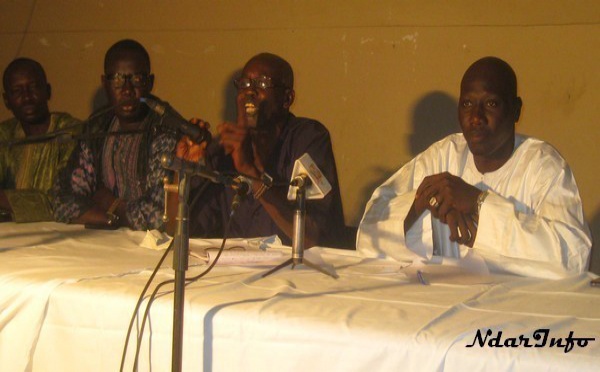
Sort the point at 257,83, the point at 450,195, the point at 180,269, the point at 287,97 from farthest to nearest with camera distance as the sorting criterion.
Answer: the point at 287,97
the point at 257,83
the point at 450,195
the point at 180,269

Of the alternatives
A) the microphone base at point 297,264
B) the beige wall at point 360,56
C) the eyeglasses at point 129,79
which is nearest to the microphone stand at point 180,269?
the microphone base at point 297,264

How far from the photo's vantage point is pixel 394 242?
2.68 metres

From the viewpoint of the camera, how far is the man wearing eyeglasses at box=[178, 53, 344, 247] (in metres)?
3.07

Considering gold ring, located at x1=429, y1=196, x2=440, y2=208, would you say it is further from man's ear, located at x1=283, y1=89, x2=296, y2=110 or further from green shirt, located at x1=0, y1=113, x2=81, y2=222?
green shirt, located at x1=0, y1=113, x2=81, y2=222

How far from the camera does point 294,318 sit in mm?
1712

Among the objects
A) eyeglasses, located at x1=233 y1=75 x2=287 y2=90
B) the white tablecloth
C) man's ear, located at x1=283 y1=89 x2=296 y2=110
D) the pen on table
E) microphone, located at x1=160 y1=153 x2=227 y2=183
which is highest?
eyeglasses, located at x1=233 y1=75 x2=287 y2=90

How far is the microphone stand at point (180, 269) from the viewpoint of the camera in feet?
5.54

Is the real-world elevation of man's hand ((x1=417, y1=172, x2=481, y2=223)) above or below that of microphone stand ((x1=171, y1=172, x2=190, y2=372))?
above

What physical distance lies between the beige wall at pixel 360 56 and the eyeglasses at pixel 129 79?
116 centimetres

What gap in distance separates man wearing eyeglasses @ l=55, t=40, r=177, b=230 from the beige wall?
112 centimetres

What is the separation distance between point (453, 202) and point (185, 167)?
1.09 metres

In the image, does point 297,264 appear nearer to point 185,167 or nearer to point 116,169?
point 185,167

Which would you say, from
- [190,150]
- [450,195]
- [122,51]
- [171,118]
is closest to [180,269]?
[171,118]

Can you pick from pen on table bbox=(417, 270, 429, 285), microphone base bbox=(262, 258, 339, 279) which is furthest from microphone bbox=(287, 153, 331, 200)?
pen on table bbox=(417, 270, 429, 285)
